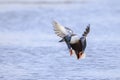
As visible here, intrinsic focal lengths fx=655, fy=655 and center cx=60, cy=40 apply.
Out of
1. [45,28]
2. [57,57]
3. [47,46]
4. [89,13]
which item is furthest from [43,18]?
[57,57]

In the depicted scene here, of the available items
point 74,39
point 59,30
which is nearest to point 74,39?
point 74,39

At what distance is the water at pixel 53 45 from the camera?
10.2 meters

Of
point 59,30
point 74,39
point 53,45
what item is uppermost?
point 59,30

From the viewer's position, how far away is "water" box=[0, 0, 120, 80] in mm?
10203

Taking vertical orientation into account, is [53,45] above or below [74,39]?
below

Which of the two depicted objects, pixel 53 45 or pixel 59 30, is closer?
pixel 59 30

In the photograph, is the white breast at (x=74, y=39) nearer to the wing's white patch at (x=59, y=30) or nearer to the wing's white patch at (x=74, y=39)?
the wing's white patch at (x=74, y=39)

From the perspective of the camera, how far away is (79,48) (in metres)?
9.52

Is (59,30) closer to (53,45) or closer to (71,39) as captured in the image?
(71,39)

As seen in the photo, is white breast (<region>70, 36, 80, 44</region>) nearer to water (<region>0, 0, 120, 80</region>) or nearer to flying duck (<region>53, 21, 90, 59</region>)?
flying duck (<region>53, 21, 90, 59</region>)

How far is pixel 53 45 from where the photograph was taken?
1323 centimetres

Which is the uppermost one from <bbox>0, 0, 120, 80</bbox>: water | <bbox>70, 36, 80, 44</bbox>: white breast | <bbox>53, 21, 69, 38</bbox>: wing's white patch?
<bbox>53, 21, 69, 38</bbox>: wing's white patch

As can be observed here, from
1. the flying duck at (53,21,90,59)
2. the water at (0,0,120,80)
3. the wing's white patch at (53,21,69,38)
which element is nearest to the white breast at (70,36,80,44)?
the flying duck at (53,21,90,59)

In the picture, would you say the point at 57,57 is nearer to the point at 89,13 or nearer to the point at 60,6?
the point at 89,13
